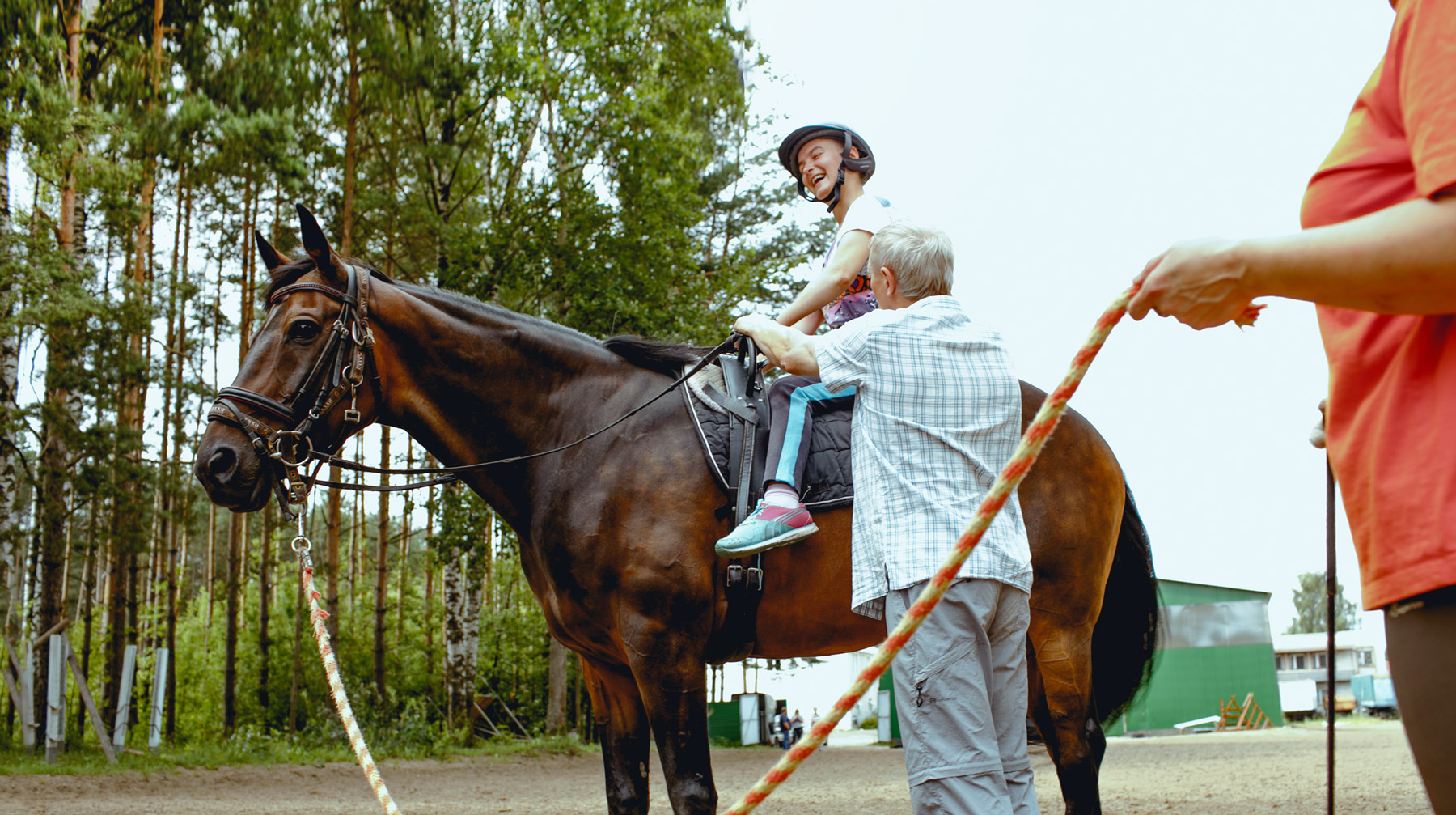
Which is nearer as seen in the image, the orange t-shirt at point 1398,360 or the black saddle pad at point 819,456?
the orange t-shirt at point 1398,360

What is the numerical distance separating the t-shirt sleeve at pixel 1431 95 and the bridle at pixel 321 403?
9.17ft

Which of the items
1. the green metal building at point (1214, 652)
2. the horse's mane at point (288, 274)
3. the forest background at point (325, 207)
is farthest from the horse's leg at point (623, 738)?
the green metal building at point (1214, 652)

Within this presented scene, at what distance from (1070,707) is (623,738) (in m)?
1.78

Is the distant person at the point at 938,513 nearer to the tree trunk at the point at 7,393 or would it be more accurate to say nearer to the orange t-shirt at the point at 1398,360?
the orange t-shirt at the point at 1398,360

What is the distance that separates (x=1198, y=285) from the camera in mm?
1188

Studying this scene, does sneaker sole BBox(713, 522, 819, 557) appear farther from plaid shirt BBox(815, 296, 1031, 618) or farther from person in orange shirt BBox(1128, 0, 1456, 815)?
person in orange shirt BBox(1128, 0, 1456, 815)

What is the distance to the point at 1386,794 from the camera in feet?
31.7

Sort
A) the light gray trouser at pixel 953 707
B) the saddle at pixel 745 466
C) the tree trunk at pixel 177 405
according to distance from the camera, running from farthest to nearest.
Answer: the tree trunk at pixel 177 405 < the saddle at pixel 745 466 < the light gray trouser at pixel 953 707

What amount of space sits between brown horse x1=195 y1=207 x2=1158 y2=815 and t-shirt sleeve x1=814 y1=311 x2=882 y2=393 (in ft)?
3.80

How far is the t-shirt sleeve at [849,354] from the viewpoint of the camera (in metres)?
2.67

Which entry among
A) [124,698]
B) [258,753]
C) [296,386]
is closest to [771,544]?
[296,386]

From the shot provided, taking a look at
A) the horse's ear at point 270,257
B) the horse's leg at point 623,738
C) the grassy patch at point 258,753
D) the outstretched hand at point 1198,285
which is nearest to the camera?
the outstretched hand at point 1198,285

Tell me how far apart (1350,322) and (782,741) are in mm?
28312

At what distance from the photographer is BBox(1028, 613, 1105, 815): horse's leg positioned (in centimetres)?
397
